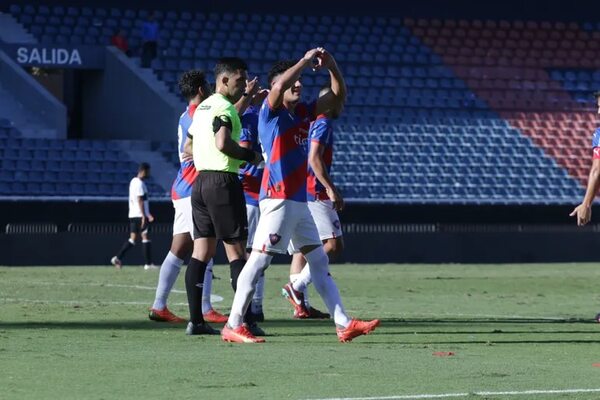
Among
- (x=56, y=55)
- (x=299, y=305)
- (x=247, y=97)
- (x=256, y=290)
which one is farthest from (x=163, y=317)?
(x=56, y=55)

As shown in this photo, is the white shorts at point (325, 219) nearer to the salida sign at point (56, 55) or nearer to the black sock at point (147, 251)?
the black sock at point (147, 251)

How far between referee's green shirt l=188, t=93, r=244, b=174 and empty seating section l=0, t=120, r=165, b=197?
68.6 ft

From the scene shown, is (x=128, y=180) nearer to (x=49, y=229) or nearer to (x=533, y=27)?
(x=49, y=229)

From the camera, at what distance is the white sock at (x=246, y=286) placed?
11.2 meters

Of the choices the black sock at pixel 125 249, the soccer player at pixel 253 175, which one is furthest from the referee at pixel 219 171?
the black sock at pixel 125 249

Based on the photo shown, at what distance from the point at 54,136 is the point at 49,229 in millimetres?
5998

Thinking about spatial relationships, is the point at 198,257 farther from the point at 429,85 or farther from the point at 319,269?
the point at 429,85

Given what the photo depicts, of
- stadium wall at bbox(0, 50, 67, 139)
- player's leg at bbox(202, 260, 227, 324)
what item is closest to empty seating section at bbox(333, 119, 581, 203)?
stadium wall at bbox(0, 50, 67, 139)

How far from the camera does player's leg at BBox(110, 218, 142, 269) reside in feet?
87.9

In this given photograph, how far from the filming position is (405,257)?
30.4m

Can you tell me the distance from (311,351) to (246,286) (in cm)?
98

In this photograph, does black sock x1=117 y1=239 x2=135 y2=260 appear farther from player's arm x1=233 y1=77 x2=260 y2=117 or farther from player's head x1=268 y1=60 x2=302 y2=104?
player's head x1=268 y1=60 x2=302 y2=104

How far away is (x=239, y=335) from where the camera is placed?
11094 mm

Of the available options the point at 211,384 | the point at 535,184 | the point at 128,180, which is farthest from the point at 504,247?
the point at 211,384
